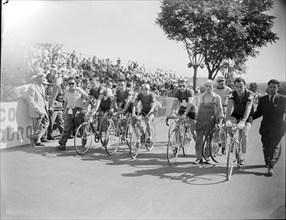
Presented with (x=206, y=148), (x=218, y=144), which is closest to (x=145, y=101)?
(x=218, y=144)

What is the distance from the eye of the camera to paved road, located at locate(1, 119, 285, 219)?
6.27ft

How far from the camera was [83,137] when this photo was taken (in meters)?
4.34

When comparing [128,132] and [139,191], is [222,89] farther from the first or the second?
[128,132]

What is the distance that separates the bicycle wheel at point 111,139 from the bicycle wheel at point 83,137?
0.71 feet

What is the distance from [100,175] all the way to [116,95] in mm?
2278

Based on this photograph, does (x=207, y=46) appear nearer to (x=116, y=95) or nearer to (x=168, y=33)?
(x=168, y=33)

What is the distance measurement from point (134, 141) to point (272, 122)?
250 centimetres

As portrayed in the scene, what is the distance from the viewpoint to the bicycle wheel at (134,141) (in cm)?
413

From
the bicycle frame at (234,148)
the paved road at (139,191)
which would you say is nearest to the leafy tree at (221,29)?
the paved road at (139,191)

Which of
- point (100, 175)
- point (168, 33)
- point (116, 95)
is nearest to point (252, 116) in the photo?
point (168, 33)

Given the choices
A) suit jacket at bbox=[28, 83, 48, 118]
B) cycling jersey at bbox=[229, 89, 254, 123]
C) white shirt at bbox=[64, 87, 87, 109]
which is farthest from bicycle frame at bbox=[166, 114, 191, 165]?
suit jacket at bbox=[28, 83, 48, 118]

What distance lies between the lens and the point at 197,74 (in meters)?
1.92

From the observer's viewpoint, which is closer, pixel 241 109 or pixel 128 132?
pixel 241 109

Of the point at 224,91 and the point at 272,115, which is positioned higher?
the point at 224,91
